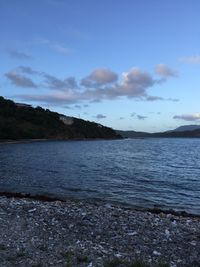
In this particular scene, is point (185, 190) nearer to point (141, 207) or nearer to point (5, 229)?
point (141, 207)

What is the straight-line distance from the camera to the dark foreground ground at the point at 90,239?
537 inches

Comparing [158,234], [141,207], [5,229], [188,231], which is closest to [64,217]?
[5,229]

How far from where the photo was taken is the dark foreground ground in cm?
1363

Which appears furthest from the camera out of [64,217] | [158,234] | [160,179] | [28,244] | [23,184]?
[160,179]

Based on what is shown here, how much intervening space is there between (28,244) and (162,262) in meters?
5.11

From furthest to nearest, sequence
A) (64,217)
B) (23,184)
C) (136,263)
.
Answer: (23,184), (64,217), (136,263)

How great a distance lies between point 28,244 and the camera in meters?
15.0

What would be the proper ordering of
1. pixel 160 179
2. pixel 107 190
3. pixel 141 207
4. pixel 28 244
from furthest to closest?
pixel 160 179, pixel 107 190, pixel 141 207, pixel 28 244

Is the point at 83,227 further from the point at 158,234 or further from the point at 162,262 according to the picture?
the point at 162,262

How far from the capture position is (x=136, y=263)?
518 inches

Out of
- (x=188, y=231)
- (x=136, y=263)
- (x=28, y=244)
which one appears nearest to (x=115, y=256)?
(x=136, y=263)

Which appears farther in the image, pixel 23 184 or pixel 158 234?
pixel 23 184

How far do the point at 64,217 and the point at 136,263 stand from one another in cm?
658

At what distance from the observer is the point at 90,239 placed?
15.9m
